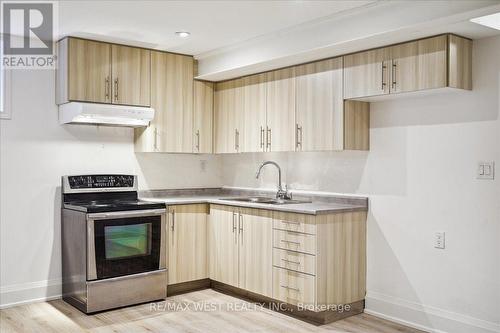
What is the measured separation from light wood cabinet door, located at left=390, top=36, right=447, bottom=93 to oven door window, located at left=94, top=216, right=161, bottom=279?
7.76 ft

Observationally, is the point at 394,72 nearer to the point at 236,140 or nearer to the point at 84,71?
the point at 236,140

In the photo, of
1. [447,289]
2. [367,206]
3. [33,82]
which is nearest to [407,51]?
[367,206]

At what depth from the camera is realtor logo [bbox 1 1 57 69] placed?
3.66m

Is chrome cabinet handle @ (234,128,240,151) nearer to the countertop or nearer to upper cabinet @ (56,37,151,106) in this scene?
the countertop

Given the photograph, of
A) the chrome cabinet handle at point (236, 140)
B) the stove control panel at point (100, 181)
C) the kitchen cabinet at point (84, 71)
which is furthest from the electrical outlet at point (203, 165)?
the kitchen cabinet at point (84, 71)

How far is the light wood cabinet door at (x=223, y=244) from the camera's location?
4602 millimetres

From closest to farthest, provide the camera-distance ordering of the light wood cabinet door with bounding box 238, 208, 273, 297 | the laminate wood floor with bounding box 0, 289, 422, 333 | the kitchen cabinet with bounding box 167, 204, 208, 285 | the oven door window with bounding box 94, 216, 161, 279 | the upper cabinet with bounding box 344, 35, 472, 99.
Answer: the upper cabinet with bounding box 344, 35, 472, 99 → the laminate wood floor with bounding box 0, 289, 422, 333 → the oven door window with bounding box 94, 216, 161, 279 → the light wood cabinet door with bounding box 238, 208, 273, 297 → the kitchen cabinet with bounding box 167, 204, 208, 285

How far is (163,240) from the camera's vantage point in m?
4.50

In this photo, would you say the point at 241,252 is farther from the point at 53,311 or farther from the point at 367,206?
the point at 53,311

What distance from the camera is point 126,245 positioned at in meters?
4.29

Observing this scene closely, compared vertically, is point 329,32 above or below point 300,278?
above

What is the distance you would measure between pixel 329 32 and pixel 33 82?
2637 mm

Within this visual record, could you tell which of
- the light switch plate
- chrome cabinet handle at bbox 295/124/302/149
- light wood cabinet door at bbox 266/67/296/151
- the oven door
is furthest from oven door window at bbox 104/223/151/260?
the light switch plate

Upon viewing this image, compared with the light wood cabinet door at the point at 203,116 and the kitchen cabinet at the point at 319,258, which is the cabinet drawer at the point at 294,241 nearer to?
the kitchen cabinet at the point at 319,258
